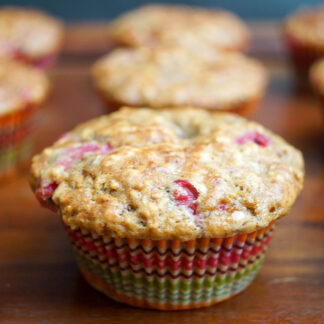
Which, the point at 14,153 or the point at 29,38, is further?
the point at 29,38

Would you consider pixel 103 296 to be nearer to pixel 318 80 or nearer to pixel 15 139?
pixel 15 139

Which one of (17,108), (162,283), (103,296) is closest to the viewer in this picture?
(162,283)

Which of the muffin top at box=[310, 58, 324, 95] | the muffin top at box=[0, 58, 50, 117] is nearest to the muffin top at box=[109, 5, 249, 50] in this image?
the muffin top at box=[310, 58, 324, 95]

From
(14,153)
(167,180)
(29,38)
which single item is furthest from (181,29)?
(167,180)

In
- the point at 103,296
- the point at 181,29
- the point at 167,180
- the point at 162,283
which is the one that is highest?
the point at 181,29

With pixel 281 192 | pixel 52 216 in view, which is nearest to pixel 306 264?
pixel 281 192

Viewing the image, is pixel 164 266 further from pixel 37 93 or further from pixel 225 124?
pixel 37 93
